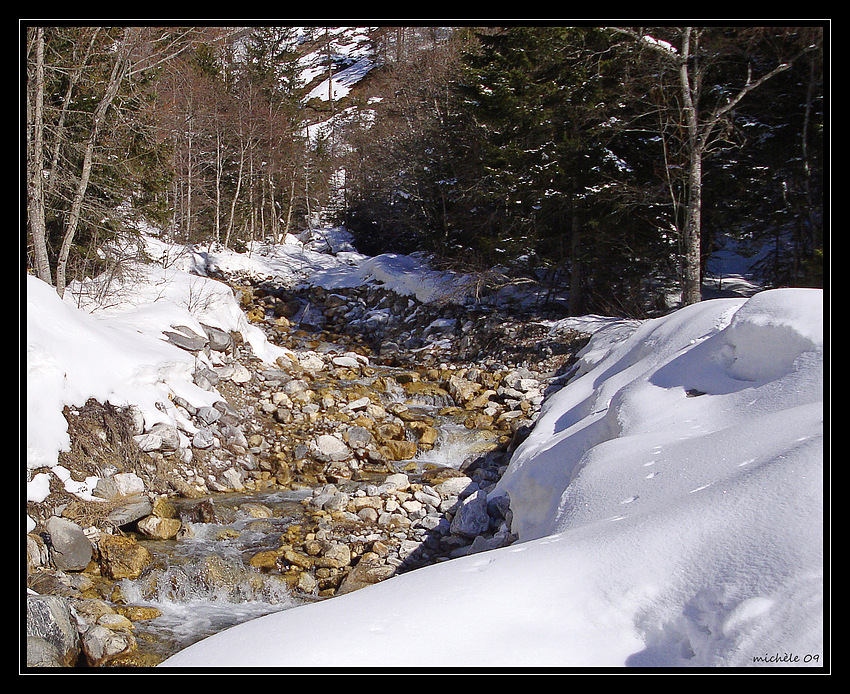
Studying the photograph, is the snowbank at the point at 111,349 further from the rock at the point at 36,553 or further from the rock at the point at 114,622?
the rock at the point at 114,622

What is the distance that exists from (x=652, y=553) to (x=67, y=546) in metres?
4.94

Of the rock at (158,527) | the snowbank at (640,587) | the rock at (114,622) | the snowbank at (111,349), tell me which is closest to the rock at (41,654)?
the rock at (114,622)

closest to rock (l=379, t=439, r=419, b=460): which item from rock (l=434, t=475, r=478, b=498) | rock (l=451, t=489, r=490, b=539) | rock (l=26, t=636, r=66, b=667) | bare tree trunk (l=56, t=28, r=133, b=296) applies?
rock (l=434, t=475, r=478, b=498)

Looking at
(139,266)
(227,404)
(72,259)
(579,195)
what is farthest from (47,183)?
(579,195)

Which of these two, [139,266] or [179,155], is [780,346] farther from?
[179,155]

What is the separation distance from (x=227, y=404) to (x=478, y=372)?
4747 millimetres

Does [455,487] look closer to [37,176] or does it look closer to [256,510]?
[256,510]

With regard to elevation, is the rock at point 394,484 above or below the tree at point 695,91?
below

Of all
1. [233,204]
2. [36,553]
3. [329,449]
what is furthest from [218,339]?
[233,204]

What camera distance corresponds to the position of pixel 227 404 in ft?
28.1

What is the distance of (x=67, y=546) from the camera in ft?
16.8

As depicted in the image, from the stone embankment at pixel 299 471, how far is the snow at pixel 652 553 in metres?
0.71

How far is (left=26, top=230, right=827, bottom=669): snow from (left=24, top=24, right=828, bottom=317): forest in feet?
6.03

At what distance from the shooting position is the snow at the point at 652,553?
2209 mm
